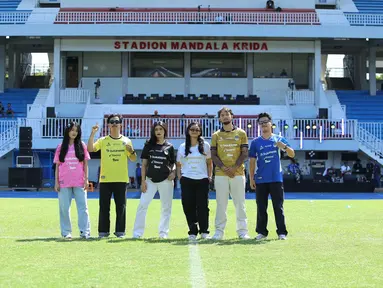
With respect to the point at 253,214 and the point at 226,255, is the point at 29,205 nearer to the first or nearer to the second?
the point at 253,214

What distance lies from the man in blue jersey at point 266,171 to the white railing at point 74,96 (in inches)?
1028

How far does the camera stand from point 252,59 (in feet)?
125

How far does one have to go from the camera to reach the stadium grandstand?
31.6 meters

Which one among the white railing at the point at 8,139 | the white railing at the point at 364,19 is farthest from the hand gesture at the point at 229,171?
the white railing at the point at 364,19

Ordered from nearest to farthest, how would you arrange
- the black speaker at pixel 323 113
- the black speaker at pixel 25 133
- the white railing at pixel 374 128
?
the black speaker at pixel 25 133 < the white railing at pixel 374 128 < the black speaker at pixel 323 113

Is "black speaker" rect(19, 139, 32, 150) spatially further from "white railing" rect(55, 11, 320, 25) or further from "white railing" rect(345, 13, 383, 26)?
"white railing" rect(345, 13, 383, 26)

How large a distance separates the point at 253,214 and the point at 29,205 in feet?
20.5

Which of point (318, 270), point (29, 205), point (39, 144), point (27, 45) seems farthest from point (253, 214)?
point (27, 45)

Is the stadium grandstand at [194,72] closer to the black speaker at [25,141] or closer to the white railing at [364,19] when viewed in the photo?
the white railing at [364,19]

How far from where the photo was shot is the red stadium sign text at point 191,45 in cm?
3653

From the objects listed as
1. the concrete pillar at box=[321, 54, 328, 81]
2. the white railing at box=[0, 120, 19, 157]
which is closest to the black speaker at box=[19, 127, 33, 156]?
the white railing at box=[0, 120, 19, 157]

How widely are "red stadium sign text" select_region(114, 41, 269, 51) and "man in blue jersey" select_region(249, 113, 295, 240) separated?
1031 inches

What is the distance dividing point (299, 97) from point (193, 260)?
29105mm

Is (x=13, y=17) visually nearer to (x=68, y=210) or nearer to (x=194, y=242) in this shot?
(x=68, y=210)
